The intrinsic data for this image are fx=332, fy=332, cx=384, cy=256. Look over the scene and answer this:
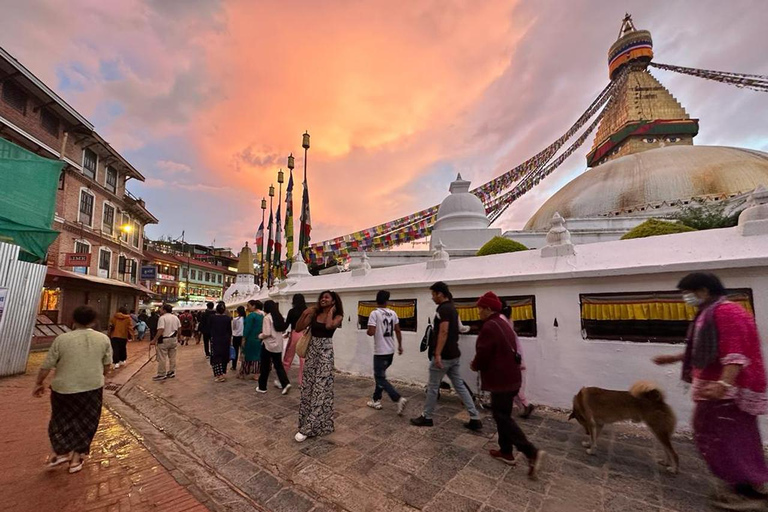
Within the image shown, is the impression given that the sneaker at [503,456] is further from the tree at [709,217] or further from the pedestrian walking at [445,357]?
the tree at [709,217]

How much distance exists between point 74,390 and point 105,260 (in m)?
23.9

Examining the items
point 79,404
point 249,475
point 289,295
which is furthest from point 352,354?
point 79,404

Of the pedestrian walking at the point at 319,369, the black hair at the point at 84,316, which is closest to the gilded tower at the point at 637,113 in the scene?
the pedestrian walking at the point at 319,369

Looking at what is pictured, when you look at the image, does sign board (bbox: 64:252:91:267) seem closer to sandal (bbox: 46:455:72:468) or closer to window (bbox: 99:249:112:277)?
window (bbox: 99:249:112:277)

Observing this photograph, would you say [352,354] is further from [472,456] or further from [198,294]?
[198,294]

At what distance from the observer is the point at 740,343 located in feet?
7.80

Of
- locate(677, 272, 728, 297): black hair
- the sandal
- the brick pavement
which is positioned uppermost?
locate(677, 272, 728, 297): black hair

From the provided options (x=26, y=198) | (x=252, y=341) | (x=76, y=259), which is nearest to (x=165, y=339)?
(x=252, y=341)

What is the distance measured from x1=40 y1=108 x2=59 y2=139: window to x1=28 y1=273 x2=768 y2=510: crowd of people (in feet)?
68.8

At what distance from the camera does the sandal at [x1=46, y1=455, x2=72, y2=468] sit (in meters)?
3.39

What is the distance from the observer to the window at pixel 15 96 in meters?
14.9

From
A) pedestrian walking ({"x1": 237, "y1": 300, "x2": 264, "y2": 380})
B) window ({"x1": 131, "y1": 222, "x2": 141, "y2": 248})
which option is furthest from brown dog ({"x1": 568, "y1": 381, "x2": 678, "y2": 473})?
window ({"x1": 131, "y1": 222, "x2": 141, "y2": 248})

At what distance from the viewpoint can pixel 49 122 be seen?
1741cm

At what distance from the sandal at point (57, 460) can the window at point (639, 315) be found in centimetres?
632
